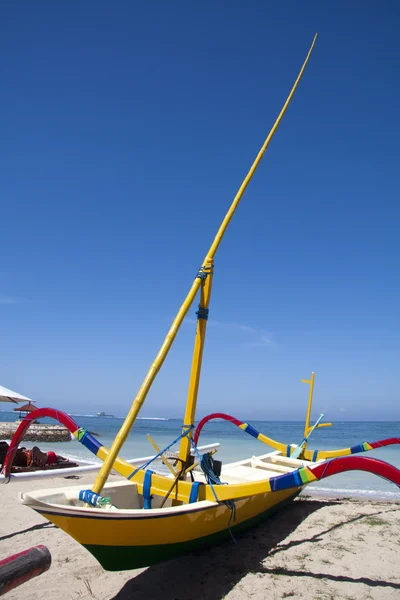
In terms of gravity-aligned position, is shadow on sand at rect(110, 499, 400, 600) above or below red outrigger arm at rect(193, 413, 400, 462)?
below

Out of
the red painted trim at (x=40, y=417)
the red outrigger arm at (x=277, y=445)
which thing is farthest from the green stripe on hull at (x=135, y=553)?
the red outrigger arm at (x=277, y=445)

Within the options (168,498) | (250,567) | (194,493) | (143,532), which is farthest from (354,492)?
(143,532)

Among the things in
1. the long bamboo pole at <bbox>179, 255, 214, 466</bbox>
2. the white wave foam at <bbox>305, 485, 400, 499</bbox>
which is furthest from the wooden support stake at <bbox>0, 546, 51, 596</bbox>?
the white wave foam at <bbox>305, 485, 400, 499</bbox>

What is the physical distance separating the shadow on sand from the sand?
0.01 metres

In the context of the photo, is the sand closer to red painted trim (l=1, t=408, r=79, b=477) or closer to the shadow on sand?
the shadow on sand

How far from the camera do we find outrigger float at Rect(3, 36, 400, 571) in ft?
11.2

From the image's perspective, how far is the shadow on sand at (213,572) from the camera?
13.4ft

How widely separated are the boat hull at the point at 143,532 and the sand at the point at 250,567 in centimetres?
37

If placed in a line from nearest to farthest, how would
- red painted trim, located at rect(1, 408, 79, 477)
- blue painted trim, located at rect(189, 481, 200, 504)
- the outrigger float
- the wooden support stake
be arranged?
1. the wooden support stake
2. the outrigger float
3. blue painted trim, located at rect(189, 481, 200, 504)
4. red painted trim, located at rect(1, 408, 79, 477)

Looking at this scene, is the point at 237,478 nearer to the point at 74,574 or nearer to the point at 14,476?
the point at 74,574

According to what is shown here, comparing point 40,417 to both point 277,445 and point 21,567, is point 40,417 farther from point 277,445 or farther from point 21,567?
point 277,445

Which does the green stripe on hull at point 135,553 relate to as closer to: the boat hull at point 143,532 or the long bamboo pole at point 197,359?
the boat hull at point 143,532

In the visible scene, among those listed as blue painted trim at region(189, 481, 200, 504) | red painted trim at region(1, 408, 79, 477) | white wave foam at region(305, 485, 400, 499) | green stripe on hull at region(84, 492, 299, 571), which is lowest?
white wave foam at region(305, 485, 400, 499)

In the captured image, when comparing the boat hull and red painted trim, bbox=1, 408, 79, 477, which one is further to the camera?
red painted trim, bbox=1, 408, 79, 477
